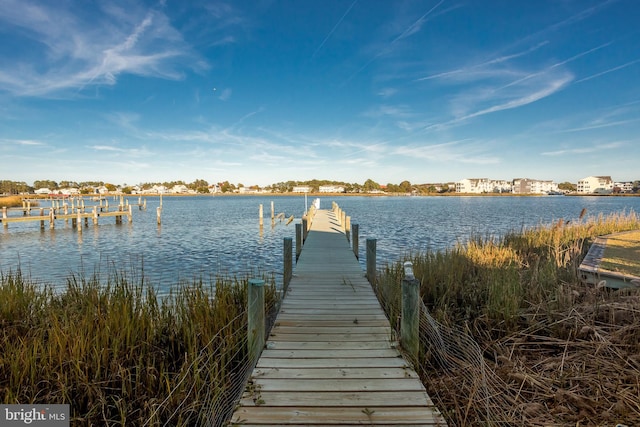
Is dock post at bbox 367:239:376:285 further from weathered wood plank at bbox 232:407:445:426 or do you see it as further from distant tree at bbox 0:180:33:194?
distant tree at bbox 0:180:33:194

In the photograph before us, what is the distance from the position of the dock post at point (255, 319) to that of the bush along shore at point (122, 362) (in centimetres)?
28

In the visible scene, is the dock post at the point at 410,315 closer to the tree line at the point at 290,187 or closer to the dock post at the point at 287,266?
the dock post at the point at 287,266

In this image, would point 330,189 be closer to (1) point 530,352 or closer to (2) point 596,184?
(2) point 596,184

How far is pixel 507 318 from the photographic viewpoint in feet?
16.8

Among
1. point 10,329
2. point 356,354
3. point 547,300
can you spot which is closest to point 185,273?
point 10,329

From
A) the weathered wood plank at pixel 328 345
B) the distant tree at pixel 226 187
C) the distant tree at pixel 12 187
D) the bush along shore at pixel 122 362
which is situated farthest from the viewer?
the distant tree at pixel 226 187

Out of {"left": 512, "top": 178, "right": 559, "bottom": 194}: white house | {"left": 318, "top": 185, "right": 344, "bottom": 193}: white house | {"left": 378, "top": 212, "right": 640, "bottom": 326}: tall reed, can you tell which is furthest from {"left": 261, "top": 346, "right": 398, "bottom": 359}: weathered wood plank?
{"left": 512, "top": 178, "right": 559, "bottom": 194}: white house

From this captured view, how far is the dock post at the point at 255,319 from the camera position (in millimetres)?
4000

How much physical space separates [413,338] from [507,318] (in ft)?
6.79

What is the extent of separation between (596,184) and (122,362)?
18402cm

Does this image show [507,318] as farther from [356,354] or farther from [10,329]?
[10,329]

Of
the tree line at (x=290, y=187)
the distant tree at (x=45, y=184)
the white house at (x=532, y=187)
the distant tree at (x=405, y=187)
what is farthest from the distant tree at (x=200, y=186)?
the white house at (x=532, y=187)

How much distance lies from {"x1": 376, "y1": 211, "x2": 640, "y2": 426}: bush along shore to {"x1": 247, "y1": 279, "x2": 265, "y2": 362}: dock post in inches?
75.2

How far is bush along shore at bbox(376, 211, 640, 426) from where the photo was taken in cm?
303
